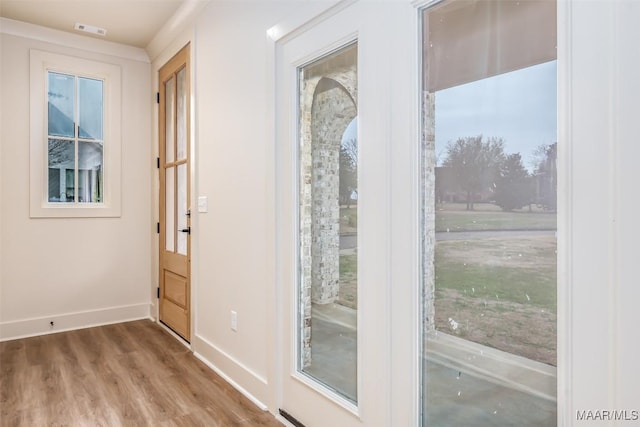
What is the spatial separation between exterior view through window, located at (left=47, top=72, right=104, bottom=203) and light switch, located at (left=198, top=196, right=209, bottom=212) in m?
1.50

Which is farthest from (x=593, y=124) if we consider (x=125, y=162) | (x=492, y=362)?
(x=125, y=162)

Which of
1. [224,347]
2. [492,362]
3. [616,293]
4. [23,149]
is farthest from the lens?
[23,149]

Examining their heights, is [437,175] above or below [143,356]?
above

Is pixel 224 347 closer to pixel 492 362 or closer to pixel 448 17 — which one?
pixel 492 362

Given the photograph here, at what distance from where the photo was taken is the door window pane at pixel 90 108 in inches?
150

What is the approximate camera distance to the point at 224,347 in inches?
106

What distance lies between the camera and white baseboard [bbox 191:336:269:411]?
2.30 metres

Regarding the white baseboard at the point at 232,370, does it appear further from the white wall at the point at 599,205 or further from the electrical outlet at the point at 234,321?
the white wall at the point at 599,205

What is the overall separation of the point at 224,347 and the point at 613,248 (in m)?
2.34

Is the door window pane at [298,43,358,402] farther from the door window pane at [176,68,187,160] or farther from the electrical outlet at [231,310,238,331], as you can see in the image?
the door window pane at [176,68,187,160]

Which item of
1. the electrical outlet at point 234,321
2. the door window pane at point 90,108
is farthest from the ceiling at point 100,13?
the electrical outlet at point 234,321

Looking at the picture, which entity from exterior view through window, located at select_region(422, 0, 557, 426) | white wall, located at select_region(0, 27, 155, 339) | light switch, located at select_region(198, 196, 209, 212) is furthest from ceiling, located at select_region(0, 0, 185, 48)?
exterior view through window, located at select_region(422, 0, 557, 426)

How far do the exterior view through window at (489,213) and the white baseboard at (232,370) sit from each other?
1161 millimetres

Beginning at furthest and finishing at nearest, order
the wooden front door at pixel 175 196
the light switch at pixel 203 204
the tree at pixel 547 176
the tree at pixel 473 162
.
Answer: the wooden front door at pixel 175 196
the light switch at pixel 203 204
the tree at pixel 473 162
the tree at pixel 547 176
